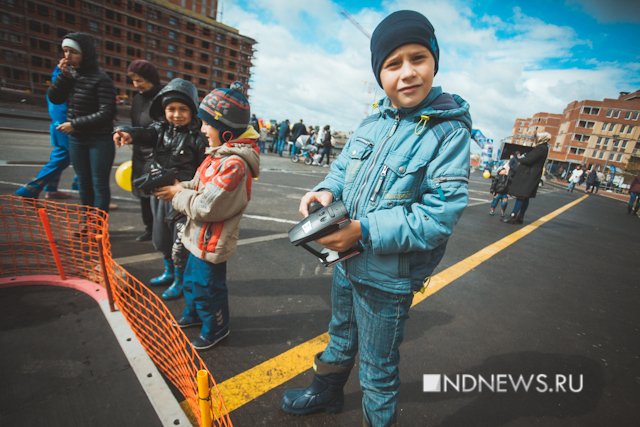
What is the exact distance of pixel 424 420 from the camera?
1.72m

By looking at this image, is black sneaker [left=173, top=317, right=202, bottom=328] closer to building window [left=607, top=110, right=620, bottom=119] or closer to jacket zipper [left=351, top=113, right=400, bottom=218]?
jacket zipper [left=351, top=113, right=400, bottom=218]

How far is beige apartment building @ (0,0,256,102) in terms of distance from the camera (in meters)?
45.6

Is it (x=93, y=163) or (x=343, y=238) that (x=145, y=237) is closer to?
(x=93, y=163)

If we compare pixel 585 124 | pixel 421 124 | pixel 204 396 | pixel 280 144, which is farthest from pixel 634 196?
pixel 585 124

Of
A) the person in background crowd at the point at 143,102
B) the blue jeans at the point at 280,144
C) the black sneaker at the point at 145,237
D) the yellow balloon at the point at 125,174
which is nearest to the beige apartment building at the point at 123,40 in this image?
the blue jeans at the point at 280,144

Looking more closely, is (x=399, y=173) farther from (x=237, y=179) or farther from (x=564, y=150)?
(x=564, y=150)

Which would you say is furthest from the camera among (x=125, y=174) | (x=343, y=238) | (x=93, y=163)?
(x=125, y=174)

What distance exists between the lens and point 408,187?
1.18m

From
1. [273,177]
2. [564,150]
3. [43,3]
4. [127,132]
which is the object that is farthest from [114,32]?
[564,150]

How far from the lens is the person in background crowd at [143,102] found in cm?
315

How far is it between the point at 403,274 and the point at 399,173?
41cm

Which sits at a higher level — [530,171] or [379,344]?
[530,171]

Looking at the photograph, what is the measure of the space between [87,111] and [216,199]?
2.71 meters

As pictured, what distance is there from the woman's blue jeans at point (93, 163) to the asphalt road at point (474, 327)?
0.60m
